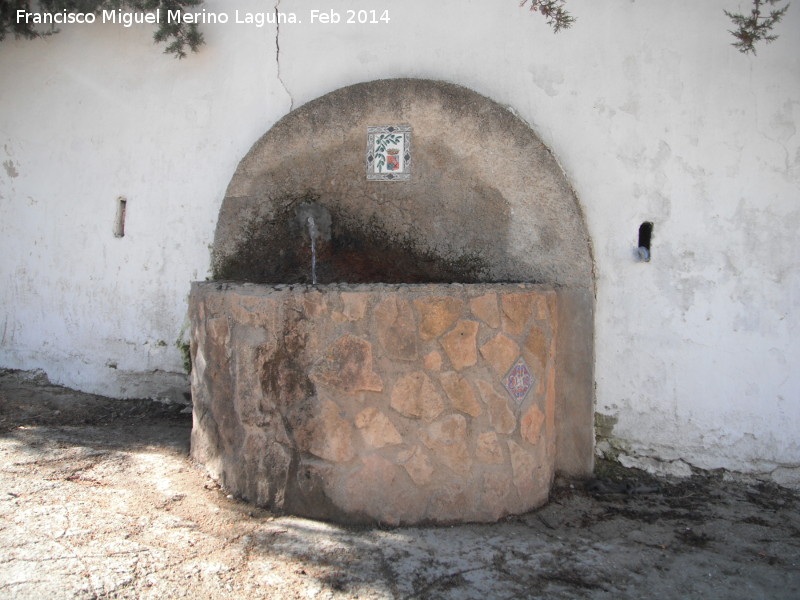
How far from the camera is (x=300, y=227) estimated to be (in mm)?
3463

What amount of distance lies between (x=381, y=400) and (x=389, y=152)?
4.80 ft

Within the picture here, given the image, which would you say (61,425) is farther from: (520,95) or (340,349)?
(520,95)

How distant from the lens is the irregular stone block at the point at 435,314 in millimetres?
2463

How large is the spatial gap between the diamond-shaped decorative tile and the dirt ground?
0.51m

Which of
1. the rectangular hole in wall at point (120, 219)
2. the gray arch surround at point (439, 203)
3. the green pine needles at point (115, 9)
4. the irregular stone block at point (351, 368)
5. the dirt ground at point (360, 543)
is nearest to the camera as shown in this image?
the dirt ground at point (360, 543)

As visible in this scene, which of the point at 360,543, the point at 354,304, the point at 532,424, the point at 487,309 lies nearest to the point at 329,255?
the point at 354,304

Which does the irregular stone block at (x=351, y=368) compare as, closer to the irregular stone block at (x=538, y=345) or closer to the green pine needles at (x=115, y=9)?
the irregular stone block at (x=538, y=345)

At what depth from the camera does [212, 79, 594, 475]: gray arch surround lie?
3021 millimetres

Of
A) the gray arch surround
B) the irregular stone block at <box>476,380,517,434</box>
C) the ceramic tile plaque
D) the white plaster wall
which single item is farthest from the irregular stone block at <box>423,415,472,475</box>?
the ceramic tile plaque

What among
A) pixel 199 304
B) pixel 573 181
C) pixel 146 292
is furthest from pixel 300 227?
pixel 573 181

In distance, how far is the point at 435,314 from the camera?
2.47 m

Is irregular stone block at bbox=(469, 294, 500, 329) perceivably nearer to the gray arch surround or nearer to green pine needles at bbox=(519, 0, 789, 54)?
the gray arch surround

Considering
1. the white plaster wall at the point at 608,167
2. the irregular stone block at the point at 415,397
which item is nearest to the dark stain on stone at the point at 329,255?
the white plaster wall at the point at 608,167

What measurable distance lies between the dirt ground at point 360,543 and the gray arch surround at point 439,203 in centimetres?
52
